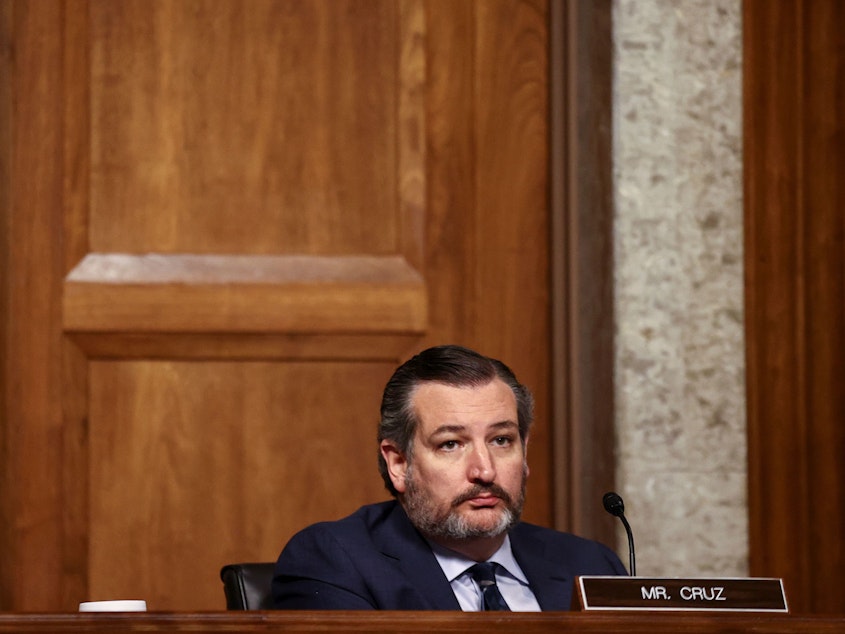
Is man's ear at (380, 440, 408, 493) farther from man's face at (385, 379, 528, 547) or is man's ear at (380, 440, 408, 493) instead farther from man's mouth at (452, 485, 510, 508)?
man's mouth at (452, 485, 510, 508)

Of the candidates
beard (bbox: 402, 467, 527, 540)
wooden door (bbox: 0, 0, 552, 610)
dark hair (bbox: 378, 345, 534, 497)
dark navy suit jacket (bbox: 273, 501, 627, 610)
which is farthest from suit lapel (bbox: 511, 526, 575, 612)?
wooden door (bbox: 0, 0, 552, 610)

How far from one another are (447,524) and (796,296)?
1185mm

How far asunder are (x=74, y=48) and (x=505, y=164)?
1.10 metres

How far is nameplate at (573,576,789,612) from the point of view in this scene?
172 centimetres

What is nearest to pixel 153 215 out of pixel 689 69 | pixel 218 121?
pixel 218 121

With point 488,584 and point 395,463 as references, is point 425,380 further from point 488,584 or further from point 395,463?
point 488,584

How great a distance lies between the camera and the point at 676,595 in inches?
69.6

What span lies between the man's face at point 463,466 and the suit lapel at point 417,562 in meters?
0.03

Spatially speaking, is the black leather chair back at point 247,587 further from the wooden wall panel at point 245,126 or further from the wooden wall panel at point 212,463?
the wooden wall panel at point 245,126

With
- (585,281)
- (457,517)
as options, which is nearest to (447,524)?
(457,517)

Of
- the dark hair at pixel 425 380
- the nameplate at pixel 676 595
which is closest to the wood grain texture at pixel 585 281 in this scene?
the dark hair at pixel 425 380

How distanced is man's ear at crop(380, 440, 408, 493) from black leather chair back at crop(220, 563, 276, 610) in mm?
306

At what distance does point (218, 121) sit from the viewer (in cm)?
337

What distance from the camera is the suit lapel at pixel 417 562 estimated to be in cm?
251
